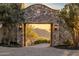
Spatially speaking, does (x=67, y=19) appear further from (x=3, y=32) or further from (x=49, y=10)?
(x=3, y=32)

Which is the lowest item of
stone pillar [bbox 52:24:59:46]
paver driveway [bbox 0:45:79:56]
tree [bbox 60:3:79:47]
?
paver driveway [bbox 0:45:79:56]

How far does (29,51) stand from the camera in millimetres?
7816

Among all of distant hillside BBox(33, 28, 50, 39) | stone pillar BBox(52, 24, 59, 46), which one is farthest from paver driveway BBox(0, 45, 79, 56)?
distant hillside BBox(33, 28, 50, 39)

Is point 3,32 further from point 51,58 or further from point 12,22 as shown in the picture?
point 51,58

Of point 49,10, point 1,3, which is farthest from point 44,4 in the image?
point 1,3

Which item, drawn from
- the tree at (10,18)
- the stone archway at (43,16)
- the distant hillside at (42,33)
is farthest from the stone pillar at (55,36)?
the tree at (10,18)

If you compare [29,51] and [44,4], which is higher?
[44,4]

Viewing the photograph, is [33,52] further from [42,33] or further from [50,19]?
[50,19]

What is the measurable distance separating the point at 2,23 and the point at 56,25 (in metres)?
0.82

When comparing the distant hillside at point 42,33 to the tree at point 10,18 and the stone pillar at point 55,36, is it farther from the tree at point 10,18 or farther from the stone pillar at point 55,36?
the tree at point 10,18

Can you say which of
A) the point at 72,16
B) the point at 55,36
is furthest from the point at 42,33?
the point at 72,16

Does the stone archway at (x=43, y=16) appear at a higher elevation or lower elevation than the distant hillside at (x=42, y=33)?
higher

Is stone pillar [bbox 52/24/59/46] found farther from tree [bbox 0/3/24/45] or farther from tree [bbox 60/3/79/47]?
tree [bbox 0/3/24/45]

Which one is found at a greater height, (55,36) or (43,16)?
(43,16)
